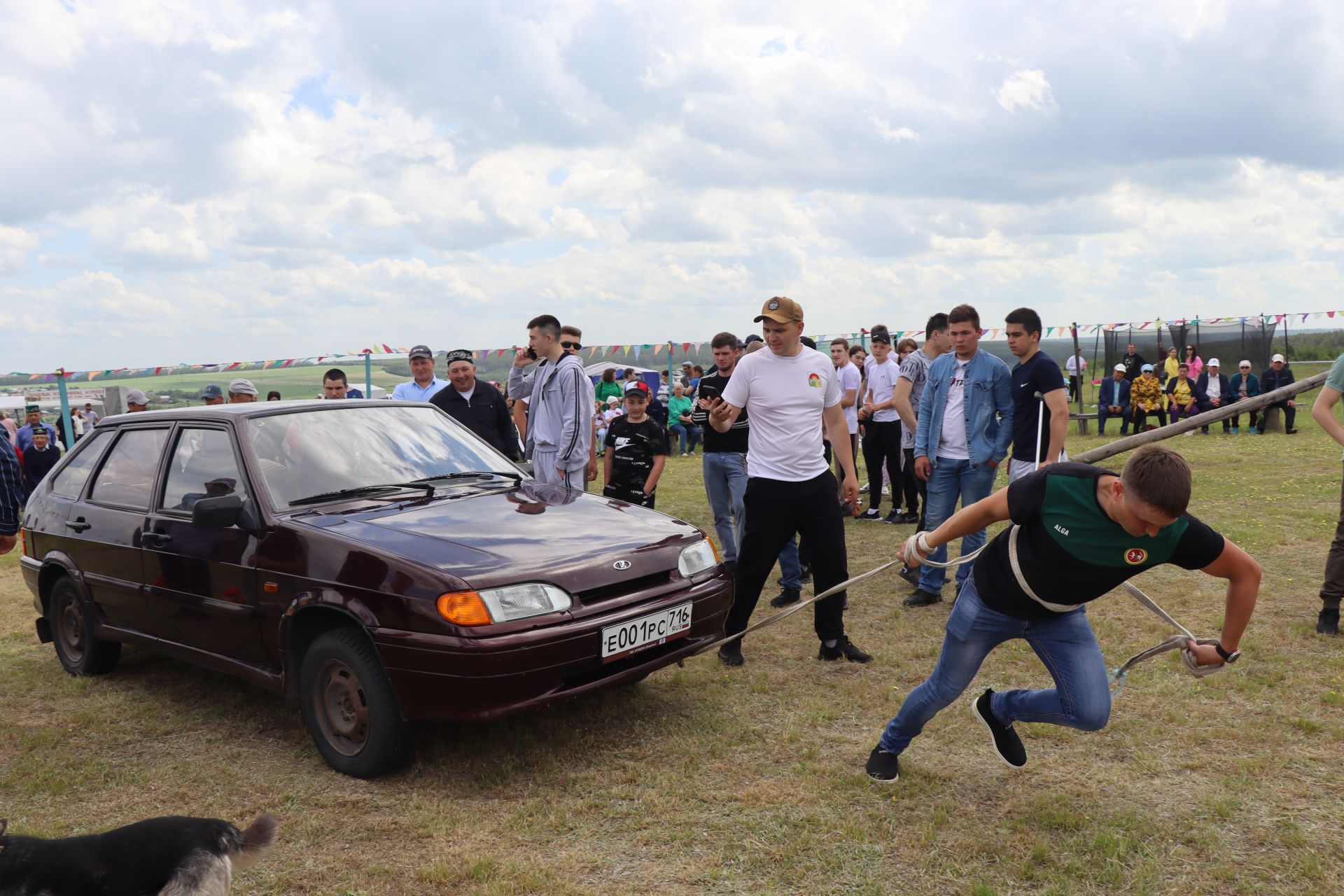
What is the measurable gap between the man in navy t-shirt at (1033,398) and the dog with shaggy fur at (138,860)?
4.80 metres

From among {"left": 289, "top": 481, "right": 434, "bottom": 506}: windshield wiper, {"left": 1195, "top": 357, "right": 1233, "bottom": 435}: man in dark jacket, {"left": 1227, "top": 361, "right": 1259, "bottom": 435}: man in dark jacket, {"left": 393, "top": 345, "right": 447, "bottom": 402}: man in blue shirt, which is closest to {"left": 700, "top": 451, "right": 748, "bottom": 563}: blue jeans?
{"left": 289, "top": 481, "right": 434, "bottom": 506}: windshield wiper

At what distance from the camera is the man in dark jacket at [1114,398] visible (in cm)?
1847

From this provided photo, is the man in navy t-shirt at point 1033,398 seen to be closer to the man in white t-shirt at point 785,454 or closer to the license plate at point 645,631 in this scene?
the man in white t-shirt at point 785,454

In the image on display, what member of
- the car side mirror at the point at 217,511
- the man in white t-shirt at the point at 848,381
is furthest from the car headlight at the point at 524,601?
the man in white t-shirt at the point at 848,381

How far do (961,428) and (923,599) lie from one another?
1.25 m

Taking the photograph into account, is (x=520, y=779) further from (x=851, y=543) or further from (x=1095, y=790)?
(x=851, y=543)

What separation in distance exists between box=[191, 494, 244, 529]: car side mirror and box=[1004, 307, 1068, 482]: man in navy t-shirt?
15.0 feet

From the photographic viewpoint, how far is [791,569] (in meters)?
6.79

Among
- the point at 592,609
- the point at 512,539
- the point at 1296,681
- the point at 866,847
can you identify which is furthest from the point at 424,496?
the point at 1296,681

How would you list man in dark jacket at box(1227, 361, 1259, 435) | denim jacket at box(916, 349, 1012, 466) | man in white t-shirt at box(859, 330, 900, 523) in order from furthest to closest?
man in dark jacket at box(1227, 361, 1259, 435)
man in white t-shirt at box(859, 330, 900, 523)
denim jacket at box(916, 349, 1012, 466)

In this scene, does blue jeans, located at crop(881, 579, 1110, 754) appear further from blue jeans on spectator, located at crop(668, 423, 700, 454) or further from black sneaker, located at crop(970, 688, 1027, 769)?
blue jeans on spectator, located at crop(668, 423, 700, 454)

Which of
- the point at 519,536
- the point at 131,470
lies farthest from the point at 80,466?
the point at 519,536

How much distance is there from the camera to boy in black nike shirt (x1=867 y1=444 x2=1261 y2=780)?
285 centimetres

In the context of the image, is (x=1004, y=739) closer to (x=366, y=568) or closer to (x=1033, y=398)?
(x=366, y=568)
